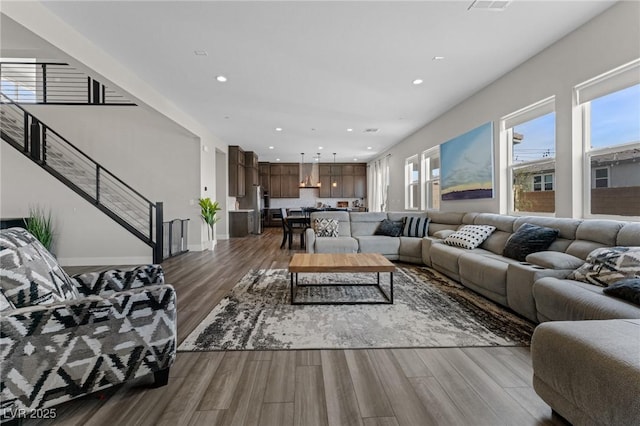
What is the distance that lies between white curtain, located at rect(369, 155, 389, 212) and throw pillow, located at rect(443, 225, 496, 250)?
18.0 feet

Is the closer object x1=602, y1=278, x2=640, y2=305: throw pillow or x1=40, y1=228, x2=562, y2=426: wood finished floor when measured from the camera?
x1=40, y1=228, x2=562, y2=426: wood finished floor

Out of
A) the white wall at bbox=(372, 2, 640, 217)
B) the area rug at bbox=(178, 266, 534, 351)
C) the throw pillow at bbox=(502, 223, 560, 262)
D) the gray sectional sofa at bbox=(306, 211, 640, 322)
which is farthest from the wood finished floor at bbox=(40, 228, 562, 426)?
the white wall at bbox=(372, 2, 640, 217)

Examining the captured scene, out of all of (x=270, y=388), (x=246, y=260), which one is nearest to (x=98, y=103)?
(x=246, y=260)

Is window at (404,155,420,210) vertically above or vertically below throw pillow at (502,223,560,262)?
above

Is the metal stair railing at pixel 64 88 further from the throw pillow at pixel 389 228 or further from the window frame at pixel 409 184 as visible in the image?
the window frame at pixel 409 184

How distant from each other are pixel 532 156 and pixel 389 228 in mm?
2474

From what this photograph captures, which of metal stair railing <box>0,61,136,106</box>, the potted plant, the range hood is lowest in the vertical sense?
the potted plant

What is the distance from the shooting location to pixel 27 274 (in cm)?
139

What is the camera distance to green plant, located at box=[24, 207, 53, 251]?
457cm

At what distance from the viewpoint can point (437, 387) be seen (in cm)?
163

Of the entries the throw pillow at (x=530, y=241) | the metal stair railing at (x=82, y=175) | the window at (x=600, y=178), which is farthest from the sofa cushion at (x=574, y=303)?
the metal stair railing at (x=82, y=175)

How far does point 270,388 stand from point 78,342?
38.9 inches

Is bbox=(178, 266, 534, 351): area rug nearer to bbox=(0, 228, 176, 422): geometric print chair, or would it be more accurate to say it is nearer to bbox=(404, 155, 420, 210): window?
bbox=(0, 228, 176, 422): geometric print chair

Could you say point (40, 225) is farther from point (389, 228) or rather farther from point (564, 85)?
point (564, 85)
